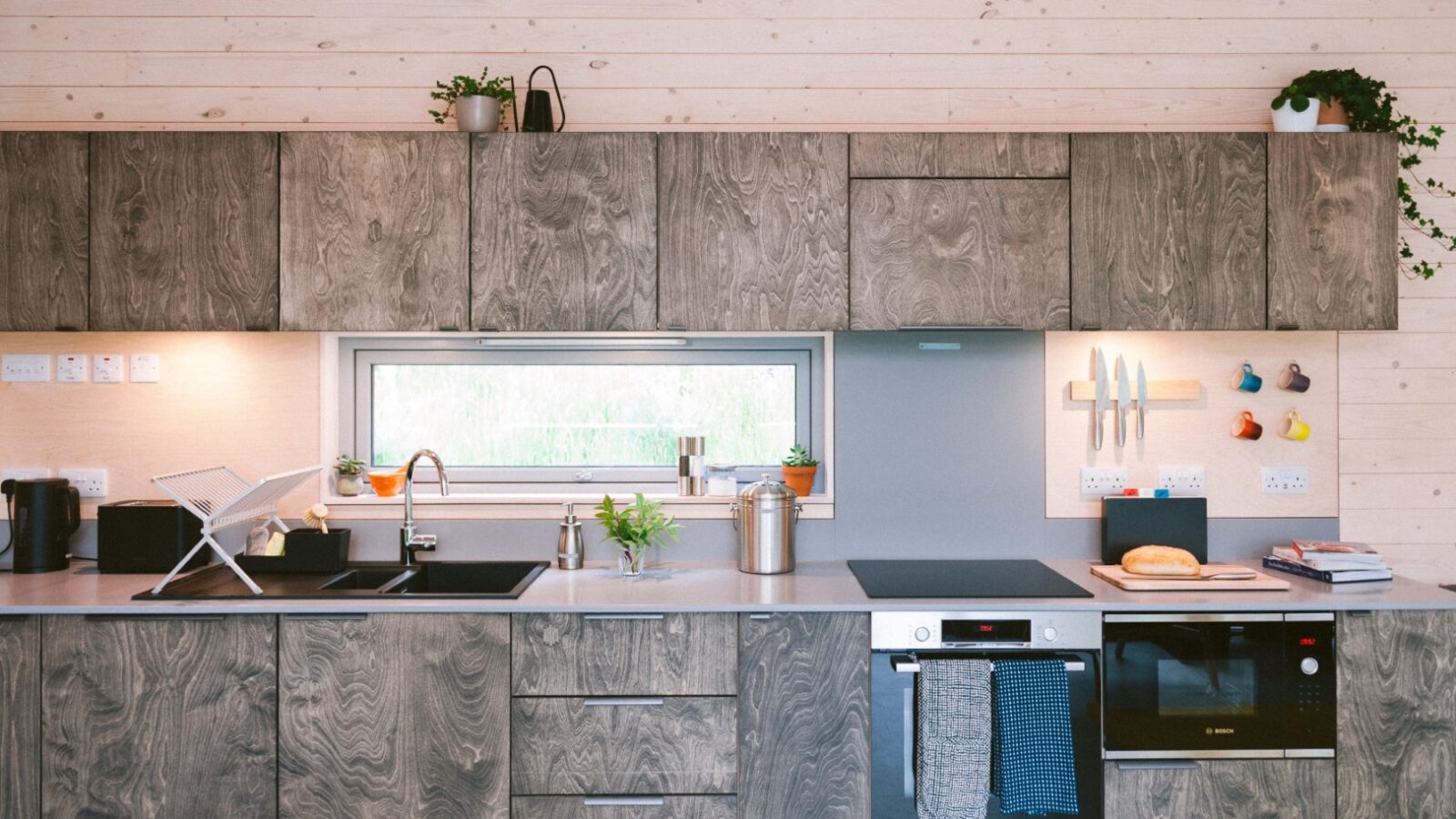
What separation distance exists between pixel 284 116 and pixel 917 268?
2.14 meters

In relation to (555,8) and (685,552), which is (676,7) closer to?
(555,8)

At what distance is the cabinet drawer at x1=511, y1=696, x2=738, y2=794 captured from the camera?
2283 millimetres

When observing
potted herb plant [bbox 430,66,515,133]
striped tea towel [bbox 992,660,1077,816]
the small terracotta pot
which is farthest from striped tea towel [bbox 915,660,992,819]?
potted herb plant [bbox 430,66,515,133]

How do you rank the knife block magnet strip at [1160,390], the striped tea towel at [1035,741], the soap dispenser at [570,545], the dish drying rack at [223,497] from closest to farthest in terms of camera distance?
the striped tea towel at [1035,741] → the dish drying rack at [223,497] → the soap dispenser at [570,545] → the knife block magnet strip at [1160,390]

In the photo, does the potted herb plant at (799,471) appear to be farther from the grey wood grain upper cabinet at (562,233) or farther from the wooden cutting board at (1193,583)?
the wooden cutting board at (1193,583)

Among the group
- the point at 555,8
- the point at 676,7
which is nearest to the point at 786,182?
the point at 676,7

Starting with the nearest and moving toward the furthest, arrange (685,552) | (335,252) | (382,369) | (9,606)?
(9,606)
(335,252)
(685,552)
(382,369)

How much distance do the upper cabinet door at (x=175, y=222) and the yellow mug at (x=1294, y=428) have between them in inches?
127

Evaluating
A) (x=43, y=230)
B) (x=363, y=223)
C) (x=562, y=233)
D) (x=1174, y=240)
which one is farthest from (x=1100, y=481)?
(x=43, y=230)

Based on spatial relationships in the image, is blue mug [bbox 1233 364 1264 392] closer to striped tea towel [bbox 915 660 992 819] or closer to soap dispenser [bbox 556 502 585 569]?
striped tea towel [bbox 915 660 992 819]

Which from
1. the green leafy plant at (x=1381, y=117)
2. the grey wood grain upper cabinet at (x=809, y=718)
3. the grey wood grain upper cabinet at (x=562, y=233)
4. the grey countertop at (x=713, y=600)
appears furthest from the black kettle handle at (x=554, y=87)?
the green leafy plant at (x=1381, y=117)

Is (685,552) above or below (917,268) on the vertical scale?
below

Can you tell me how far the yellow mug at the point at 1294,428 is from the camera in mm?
2842

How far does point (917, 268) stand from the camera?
2566 mm
